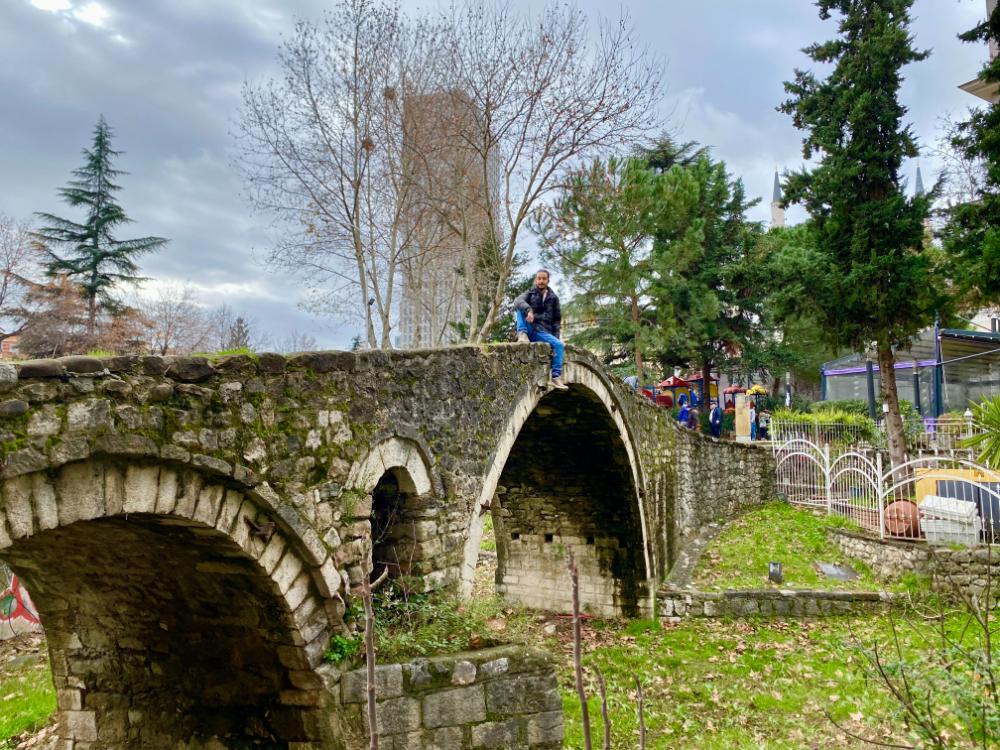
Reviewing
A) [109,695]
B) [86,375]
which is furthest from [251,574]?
[109,695]

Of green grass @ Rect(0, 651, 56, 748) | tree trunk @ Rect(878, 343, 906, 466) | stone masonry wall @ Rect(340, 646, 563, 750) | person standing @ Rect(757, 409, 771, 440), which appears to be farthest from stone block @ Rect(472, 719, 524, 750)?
person standing @ Rect(757, 409, 771, 440)

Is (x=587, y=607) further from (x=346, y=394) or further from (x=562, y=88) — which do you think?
(x=562, y=88)

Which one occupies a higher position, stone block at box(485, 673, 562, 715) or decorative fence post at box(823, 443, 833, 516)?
decorative fence post at box(823, 443, 833, 516)

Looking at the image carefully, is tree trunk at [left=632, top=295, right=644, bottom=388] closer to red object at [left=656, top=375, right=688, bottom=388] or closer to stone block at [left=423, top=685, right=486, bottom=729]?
red object at [left=656, top=375, right=688, bottom=388]

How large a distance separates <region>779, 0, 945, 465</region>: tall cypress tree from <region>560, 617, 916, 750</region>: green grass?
677cm

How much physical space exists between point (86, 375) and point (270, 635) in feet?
7.49

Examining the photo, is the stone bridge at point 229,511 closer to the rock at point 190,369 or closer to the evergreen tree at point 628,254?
the rock at point 190,369

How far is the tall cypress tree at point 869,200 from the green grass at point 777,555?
2573mm

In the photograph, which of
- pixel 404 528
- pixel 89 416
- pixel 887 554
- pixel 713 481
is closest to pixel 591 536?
pixel 887 554

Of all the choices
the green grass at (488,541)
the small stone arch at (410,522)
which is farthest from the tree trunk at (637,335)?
the small stone arch at (410,522)

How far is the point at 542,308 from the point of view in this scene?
8430 mm

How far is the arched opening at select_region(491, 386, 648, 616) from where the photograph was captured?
10914mm

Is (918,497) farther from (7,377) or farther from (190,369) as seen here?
(7,377)

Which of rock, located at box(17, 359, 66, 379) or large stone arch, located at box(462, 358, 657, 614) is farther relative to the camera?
large stone arch, located at box(462, 358, 657, 614)
